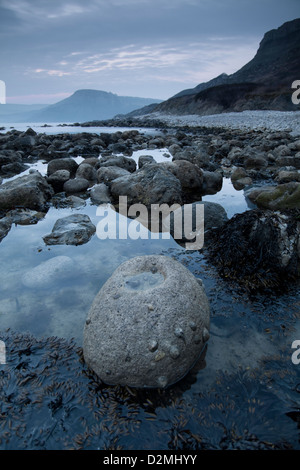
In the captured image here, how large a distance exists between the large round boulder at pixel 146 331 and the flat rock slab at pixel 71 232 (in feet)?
10.6

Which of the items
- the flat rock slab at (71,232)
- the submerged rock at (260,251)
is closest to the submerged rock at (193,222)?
the submerged rock at (260,251)

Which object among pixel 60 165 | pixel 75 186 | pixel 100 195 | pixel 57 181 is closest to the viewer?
pixel 100 195

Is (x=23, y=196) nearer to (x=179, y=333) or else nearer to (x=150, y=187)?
(x=150, y=187)

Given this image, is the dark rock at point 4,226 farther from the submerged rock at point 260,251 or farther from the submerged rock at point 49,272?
the submerged rock at point 260,251

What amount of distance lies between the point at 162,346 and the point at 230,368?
0.91 metres

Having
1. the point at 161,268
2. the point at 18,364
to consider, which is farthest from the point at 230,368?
the point at 18,364

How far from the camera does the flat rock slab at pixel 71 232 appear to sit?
671 centimetres

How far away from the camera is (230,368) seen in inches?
134

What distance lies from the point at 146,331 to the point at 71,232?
14.0 feet

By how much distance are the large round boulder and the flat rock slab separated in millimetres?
3241

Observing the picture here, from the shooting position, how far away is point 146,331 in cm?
314

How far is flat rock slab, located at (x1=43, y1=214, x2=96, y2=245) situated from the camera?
22.0 ft

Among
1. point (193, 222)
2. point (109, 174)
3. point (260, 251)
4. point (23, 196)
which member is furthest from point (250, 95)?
point (260, 251)
